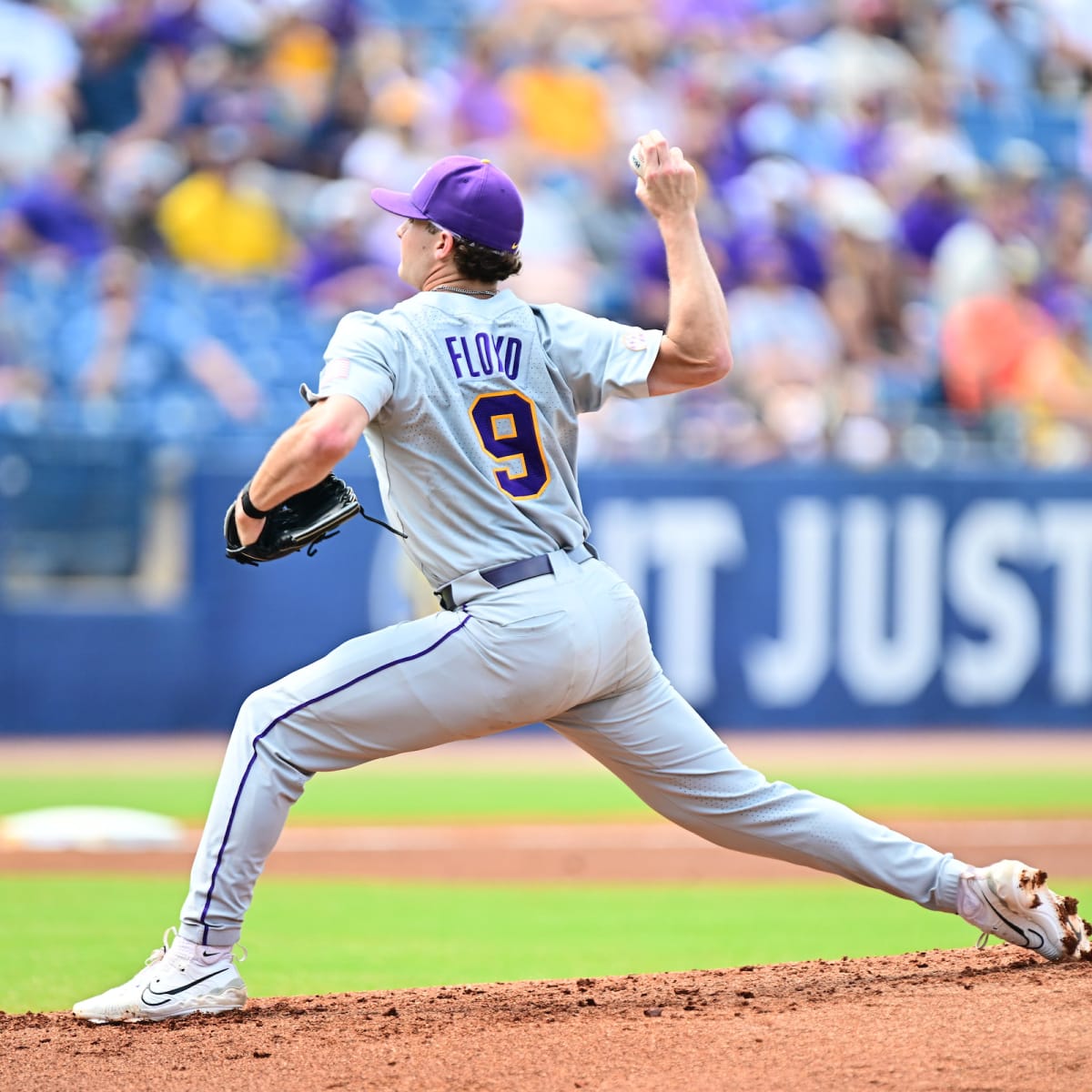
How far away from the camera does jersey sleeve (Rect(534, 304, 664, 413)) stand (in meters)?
4.00

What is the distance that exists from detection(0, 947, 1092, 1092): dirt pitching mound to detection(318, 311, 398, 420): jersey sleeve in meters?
1.38

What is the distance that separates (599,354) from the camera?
4.02m

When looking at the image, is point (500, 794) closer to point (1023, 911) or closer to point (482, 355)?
point (1023, 911)

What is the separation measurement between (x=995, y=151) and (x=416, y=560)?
42.2 ft

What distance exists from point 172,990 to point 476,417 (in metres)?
1.48

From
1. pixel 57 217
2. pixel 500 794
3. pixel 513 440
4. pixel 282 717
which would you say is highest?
pixel 57 217

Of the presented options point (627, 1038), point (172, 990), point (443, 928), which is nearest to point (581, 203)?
point (443, 928)

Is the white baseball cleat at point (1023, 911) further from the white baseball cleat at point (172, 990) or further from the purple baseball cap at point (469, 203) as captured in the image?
the purple baseball cap at point (469, 203)

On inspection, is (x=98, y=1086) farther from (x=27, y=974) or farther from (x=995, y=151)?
(x=995, y=151)

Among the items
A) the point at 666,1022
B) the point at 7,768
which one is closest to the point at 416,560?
the point at 666,1022

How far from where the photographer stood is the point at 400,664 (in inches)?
149

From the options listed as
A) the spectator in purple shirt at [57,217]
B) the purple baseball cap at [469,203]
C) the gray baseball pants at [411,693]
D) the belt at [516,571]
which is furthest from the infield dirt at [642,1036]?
the spectator in purple shirt at [57,217]

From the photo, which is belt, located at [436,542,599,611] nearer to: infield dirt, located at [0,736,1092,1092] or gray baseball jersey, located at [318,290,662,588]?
gray baseball jersey, located at [318,290,662,588]

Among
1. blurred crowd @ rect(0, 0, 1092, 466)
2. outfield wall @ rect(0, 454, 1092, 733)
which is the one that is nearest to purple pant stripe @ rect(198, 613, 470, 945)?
outfield wall @ rect(0, 454, 1092, 733)
